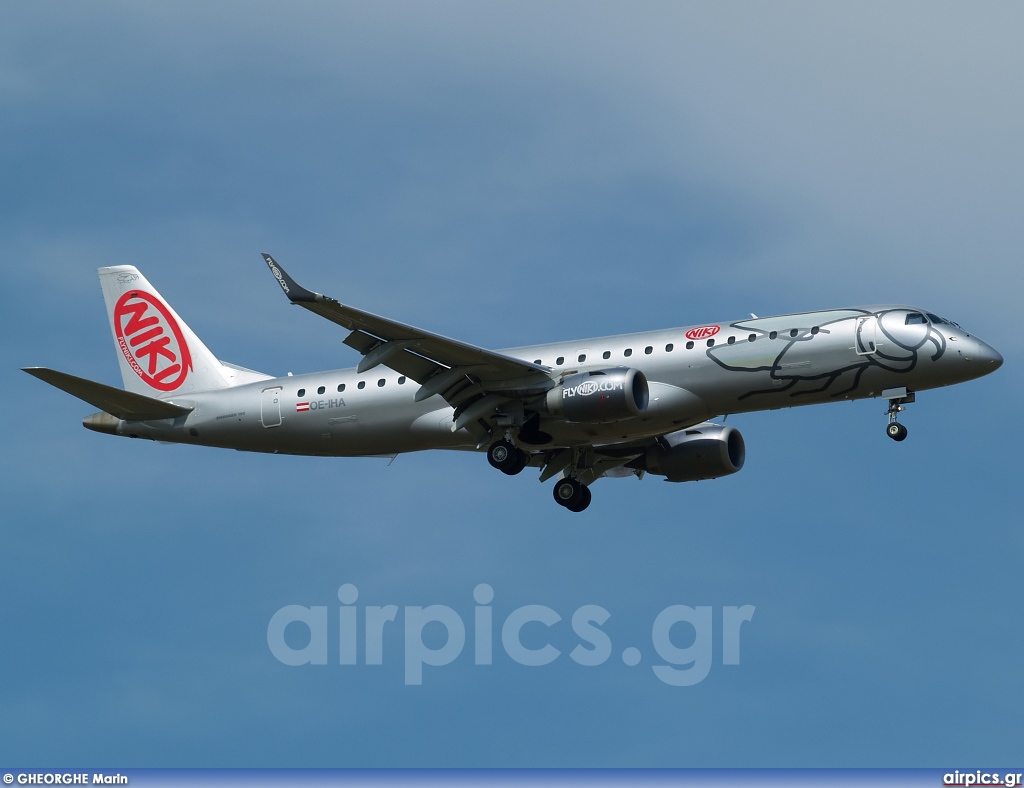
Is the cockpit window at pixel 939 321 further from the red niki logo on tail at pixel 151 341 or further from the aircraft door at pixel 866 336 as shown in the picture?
the red niki logo on tail at pixel 151 341

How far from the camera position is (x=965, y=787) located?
3422 cm

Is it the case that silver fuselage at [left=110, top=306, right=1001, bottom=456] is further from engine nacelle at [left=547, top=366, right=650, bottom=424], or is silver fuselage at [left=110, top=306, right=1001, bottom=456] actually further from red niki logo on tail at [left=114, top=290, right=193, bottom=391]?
red niki logo on tail at [left=114, top=290, right=193, bottom=391]

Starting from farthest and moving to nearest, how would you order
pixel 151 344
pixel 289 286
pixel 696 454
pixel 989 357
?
pixel 151 344, pixel 696 454, pixel 989 357, pixel 289 286

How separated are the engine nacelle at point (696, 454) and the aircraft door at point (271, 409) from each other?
11025 millimetres

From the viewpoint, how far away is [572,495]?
162 ft

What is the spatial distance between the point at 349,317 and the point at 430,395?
4281mm

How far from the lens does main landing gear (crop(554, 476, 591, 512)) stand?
49281 millimetres

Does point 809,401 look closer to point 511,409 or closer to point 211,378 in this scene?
point 511,409

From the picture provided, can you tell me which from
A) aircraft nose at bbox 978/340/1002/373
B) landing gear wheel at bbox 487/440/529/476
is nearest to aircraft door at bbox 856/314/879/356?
aircraft nose at bbox 978/340/1002/373

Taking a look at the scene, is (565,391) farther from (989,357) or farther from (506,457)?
(989,357)

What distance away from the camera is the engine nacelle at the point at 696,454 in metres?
48.6

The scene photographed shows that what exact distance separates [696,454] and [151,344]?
1775cm

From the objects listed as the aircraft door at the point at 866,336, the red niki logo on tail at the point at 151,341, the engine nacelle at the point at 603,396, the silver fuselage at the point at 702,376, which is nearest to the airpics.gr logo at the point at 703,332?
the silver fuselage at the point at 702,376

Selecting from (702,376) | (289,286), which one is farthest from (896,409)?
(289,286)
